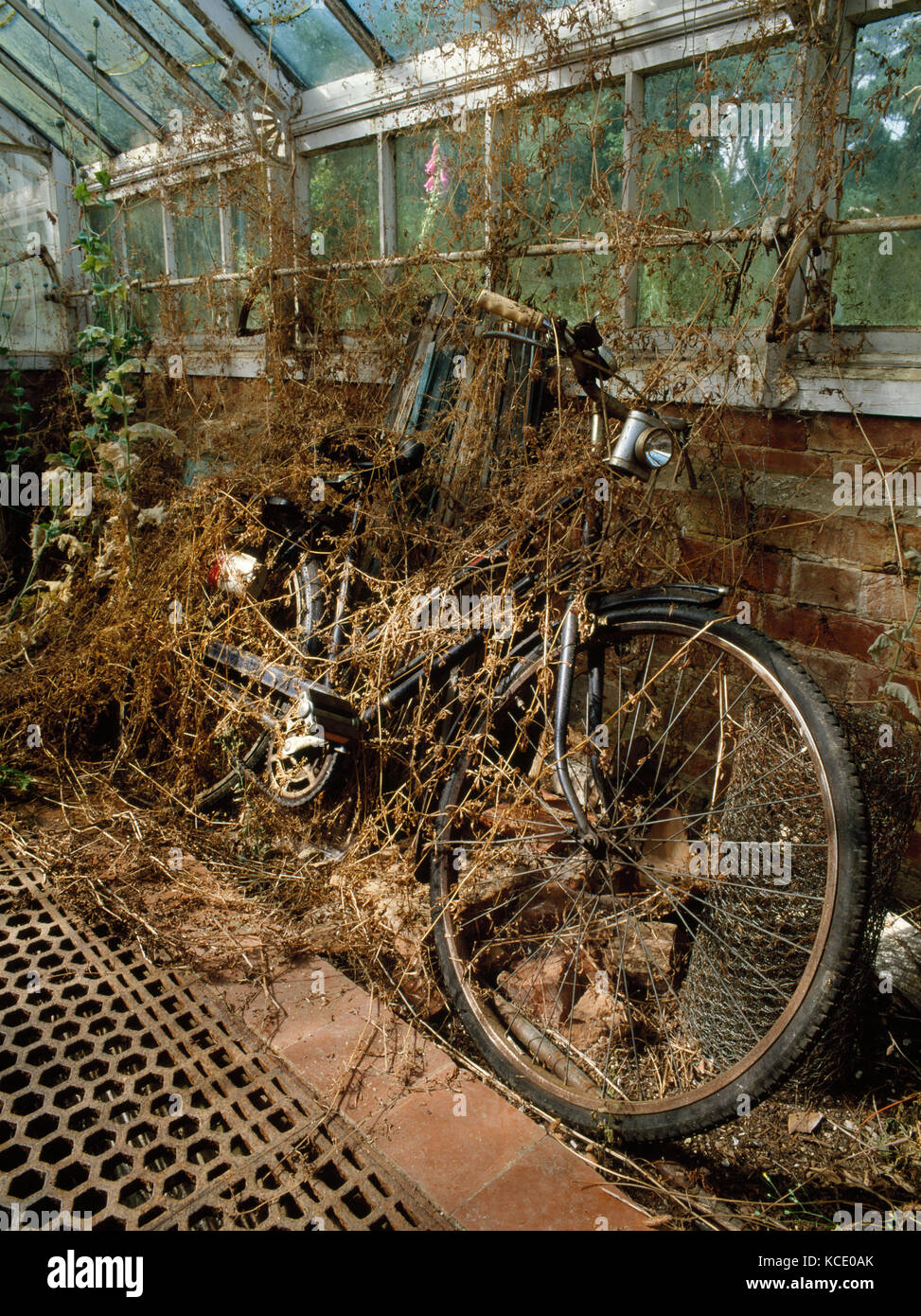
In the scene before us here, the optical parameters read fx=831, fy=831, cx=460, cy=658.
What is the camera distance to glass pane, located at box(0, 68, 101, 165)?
6.04 metres

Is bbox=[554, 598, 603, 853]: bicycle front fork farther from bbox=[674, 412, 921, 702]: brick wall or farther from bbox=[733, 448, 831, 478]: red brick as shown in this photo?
bbox=[733, 448, 831, 478]: red brick

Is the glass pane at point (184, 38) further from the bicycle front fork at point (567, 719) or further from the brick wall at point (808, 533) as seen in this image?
the bicycle front fork at point (567, 719)

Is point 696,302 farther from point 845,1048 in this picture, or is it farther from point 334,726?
point 845,1048

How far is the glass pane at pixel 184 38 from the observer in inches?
186

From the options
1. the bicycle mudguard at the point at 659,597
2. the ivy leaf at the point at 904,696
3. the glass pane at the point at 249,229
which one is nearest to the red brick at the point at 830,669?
the ivy leaf at the point at 904,696

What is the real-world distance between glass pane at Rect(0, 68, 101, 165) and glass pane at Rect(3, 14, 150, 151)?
0.83 feet

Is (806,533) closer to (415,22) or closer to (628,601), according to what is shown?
(628,601)

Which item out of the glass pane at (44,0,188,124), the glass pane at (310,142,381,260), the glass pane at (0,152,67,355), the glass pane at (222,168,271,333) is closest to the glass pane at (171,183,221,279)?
the glass pane at (222,168,271,333)

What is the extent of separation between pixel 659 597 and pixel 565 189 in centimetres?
221

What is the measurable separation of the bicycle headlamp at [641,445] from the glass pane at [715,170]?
3.19ft

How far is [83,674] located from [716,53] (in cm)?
344

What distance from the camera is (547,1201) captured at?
67.6 inches

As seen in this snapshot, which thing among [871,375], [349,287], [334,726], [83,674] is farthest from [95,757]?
[871,375]

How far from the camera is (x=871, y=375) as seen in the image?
2.59m
